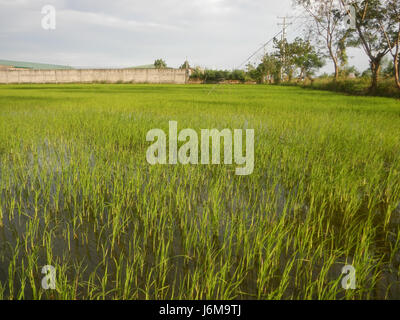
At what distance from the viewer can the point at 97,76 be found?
994 inches

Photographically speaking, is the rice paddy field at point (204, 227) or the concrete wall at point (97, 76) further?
the concrete wall at point (97, 76)

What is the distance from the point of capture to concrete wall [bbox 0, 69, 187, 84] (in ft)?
79.9

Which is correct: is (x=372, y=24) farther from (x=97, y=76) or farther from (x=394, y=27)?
(x=97, y=76)

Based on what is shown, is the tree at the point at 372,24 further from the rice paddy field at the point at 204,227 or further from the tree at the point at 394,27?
the rice paddy field at the point at 204,227

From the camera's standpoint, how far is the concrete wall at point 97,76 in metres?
24.3

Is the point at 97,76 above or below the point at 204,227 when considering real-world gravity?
above

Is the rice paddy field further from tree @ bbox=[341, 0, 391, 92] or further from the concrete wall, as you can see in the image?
the concrete wall

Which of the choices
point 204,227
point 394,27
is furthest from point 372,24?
point 204,227

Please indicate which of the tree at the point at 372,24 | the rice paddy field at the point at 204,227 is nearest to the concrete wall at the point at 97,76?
the tree at the point at 372,24

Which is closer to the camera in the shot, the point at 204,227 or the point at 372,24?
the point at 204,227

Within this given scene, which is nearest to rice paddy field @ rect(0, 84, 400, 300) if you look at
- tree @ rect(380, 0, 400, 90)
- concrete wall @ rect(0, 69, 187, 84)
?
tree @ rect(380, 0, 400, 90)
